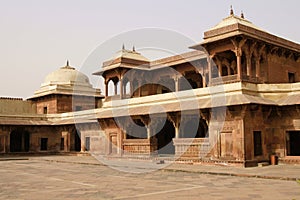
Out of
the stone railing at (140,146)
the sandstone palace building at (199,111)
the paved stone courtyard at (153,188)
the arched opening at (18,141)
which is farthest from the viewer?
the arched opening at (18,141)

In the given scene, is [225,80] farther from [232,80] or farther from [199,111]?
[199,111]

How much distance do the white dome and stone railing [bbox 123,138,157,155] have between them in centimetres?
1633

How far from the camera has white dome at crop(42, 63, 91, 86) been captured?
123ft

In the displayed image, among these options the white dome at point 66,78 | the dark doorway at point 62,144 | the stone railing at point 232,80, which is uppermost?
the white dome at point 66,78

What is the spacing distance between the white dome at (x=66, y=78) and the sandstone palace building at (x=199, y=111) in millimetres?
5640

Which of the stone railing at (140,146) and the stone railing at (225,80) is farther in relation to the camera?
the stone railing at (140,146)

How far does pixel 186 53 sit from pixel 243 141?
31.3ft

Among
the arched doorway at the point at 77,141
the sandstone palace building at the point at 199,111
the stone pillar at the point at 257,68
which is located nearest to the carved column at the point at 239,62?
→ the sandstone palace building at the point at 199,111

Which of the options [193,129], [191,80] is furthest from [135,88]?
[193,129]

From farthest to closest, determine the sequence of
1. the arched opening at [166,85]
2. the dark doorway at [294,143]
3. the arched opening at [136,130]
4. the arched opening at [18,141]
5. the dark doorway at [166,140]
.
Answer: the arched opening at [18,141] < the arched opening at [166,85] < the dark doorway at [166,140] < the arched opening at [136,130] < the dark doorway at [294,143]

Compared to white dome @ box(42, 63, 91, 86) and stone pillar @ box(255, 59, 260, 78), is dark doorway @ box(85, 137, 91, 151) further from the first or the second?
stone pillar @ box(255, 59, 260, 78)

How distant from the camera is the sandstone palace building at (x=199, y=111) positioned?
683 inches

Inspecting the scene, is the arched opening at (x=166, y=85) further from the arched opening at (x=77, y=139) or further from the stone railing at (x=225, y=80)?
the stone railing at (x=225, y=80)

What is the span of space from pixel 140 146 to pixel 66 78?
18402mm
